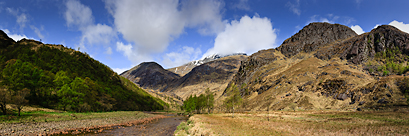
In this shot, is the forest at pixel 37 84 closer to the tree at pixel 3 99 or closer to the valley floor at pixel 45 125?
the tree at pixel 3 99

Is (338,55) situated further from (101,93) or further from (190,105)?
(101,93)

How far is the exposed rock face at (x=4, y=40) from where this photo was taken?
94.0 m

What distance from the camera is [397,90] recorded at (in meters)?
64.6

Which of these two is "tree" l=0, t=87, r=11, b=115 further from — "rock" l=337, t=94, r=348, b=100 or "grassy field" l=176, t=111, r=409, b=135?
"rock" l=337, t=94, r=348, b=100

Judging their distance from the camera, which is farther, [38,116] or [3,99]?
[38,116]

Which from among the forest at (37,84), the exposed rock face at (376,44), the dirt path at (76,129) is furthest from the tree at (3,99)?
the exposed rock face at (376,44)

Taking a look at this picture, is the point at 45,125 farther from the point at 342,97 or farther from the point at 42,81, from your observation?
the point at 342,97

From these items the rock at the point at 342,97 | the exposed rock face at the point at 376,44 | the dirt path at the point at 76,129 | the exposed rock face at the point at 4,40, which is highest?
the exposed rock face at the point at 376,44

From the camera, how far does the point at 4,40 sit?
317 ft

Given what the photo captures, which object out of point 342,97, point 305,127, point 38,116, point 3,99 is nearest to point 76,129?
point 38,116

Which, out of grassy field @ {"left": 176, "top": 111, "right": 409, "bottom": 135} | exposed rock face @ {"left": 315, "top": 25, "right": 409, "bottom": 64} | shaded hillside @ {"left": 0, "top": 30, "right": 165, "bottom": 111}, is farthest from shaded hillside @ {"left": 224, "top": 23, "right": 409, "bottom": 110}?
shaded hillside @ {"left": 0, "top": 30, "right": 165, "bottom": 111}

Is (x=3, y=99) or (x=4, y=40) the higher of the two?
(x=4, y=40)

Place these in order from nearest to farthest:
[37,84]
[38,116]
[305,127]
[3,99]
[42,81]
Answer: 1. [305,127]
2. [3,99]
3. [38,116]
4. [37,84]
5. [42,81]

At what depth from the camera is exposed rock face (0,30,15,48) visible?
93969 millimetres
